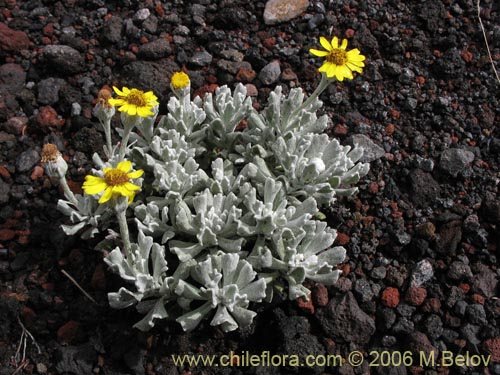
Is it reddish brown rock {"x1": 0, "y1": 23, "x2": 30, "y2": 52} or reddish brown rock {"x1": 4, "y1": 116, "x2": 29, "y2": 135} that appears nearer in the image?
reddish brown rock {"x1": 4, "y1": 116, "x2": 29, "y2": 135}

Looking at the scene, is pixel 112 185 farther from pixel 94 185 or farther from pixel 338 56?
pixel 338 56

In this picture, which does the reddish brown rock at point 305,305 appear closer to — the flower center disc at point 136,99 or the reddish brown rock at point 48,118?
the flower center disc at point 136,99

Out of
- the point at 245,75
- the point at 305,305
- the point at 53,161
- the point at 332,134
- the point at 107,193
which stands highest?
the point at 107,193

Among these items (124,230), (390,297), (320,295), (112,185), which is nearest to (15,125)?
(124,230)

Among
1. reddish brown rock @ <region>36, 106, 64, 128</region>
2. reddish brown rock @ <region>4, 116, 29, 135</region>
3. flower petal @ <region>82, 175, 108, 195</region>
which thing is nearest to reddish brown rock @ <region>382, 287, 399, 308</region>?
flower petal @ <region>82, 175, 108, 195</region>

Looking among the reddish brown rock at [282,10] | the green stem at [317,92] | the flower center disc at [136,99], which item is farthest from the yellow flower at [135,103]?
the reddish brown rock at [282,10]

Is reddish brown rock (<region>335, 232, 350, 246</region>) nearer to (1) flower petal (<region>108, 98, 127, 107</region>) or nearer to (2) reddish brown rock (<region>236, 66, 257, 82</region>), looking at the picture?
(2) reddish brown rock (<region>236, 66, 257, 82</region>)

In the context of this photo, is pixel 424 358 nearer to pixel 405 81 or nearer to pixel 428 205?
pixel 428 205
